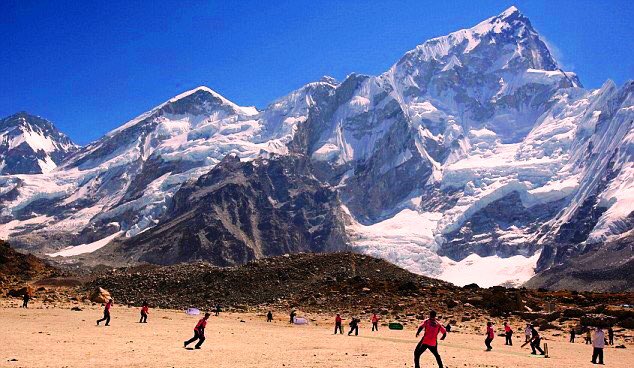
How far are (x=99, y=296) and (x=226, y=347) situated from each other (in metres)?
36.9

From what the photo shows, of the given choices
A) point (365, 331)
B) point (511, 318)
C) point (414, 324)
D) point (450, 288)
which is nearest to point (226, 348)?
point (365, 331)

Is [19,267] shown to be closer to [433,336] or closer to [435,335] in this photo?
[433,336]

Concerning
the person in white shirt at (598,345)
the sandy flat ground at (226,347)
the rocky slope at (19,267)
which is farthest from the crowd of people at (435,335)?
the rocky slope at (19,267)

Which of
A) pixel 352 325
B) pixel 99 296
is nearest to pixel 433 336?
pixel 352 325

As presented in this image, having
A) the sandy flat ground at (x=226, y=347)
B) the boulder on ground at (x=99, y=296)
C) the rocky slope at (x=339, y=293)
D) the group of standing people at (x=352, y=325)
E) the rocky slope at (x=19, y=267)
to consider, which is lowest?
the sandy flat ground at (x=226, y=347)

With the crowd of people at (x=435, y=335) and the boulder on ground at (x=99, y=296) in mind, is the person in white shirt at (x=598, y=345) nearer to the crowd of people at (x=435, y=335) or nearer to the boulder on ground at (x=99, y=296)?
the crowd of people at (x=435, y=335)

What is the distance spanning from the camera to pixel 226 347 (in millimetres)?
35625

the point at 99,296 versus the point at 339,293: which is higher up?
the point at 339,293

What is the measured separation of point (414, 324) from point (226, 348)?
25346 millimetres

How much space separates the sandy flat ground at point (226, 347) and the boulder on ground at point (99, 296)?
1204 cm

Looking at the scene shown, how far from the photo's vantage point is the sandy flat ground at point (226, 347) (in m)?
28.4

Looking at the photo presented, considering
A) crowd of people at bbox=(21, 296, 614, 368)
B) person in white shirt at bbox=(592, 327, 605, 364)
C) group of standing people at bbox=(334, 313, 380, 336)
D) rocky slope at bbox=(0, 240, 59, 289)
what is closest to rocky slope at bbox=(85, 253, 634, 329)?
group of standing people at bbox=(334, 313, 380, 336)

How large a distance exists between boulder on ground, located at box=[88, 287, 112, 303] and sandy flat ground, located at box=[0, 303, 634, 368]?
12037 mm

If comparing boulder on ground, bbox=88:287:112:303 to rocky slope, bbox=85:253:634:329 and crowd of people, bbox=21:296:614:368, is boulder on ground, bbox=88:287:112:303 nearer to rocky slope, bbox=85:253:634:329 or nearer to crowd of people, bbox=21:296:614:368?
rocky slope, bbox=85:253:634:329
